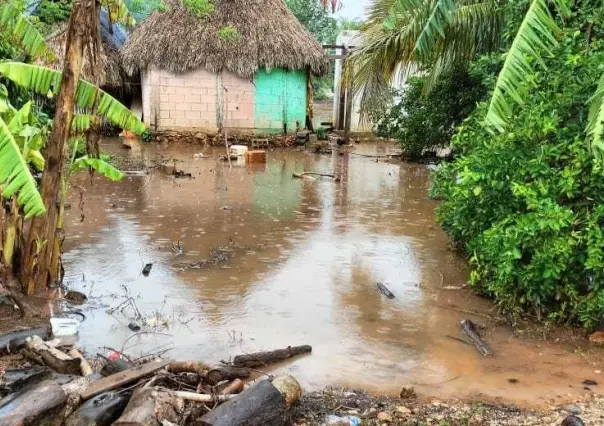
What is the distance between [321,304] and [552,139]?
290cm

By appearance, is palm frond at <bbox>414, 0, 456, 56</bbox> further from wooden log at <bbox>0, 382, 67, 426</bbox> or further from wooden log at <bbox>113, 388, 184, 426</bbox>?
wooden log at <bbox>0, 382, 67, 426</bbox>

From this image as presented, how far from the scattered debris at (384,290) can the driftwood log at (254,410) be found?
2935 mm

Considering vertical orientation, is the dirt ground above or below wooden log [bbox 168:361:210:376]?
below

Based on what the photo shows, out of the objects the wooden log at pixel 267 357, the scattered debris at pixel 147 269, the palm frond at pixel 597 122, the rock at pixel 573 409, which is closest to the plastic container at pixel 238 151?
the scattered debris at pixel 147 269

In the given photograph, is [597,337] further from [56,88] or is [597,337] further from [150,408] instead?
[56,88]

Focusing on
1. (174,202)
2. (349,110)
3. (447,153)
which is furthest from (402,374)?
(349,110)

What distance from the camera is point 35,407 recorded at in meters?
3.60

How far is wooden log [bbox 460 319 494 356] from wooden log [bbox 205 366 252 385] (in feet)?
7.01

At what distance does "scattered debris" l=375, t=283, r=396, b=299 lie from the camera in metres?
6.82

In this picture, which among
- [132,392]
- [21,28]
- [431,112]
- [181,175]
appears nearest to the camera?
[132,392]

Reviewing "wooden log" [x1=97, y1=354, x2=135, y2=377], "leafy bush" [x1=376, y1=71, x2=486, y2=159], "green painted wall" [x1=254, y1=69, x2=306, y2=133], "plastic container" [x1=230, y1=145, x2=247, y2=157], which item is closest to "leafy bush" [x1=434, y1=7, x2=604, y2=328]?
"wooden log" [x1=97, y1=354, x2=135, y2=377]

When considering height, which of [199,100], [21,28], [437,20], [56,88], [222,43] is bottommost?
[56,88]

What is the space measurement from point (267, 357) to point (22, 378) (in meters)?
1.89

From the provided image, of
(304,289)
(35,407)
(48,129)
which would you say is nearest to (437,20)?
(304,289)
